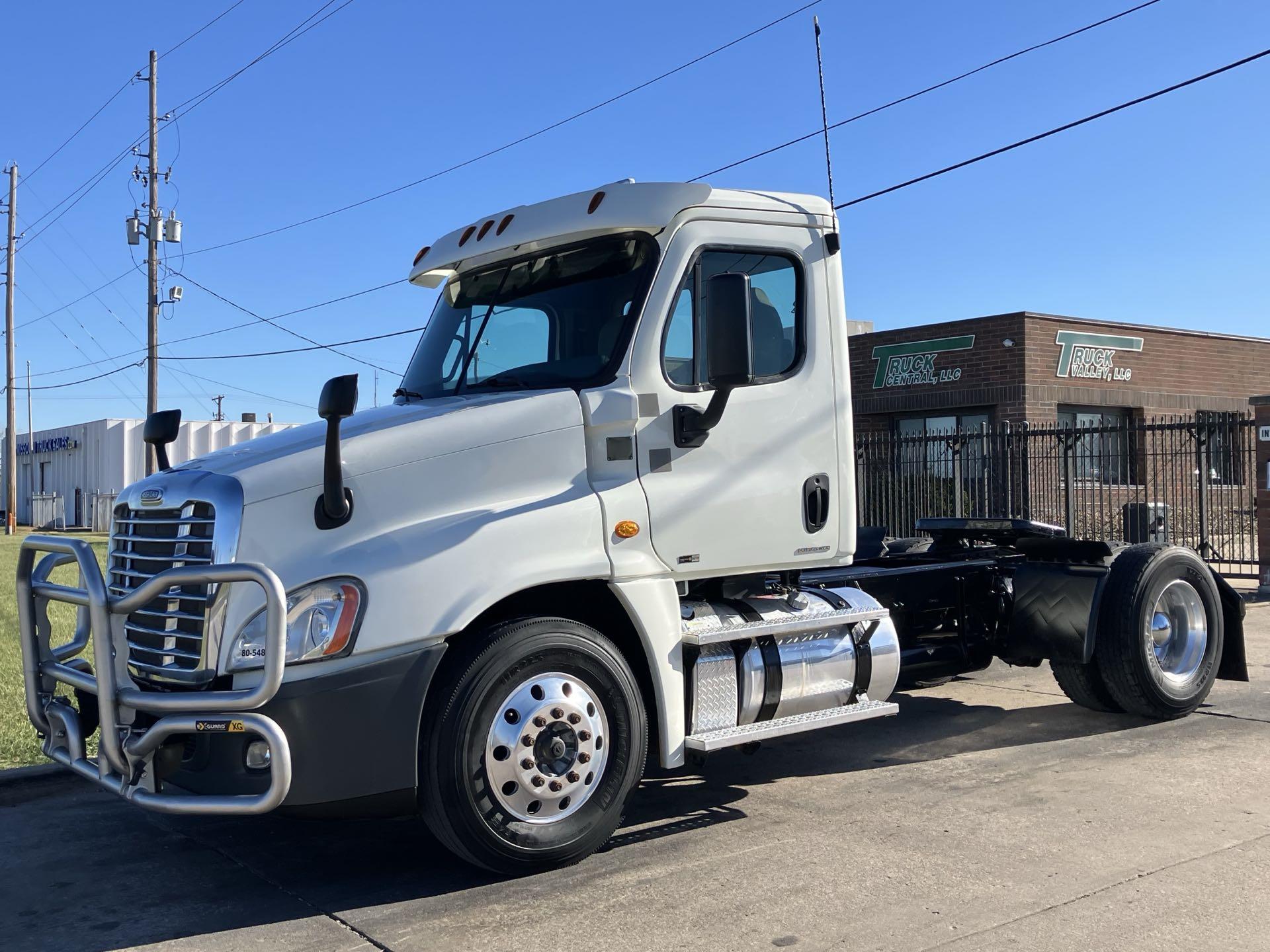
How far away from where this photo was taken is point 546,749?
4.86m

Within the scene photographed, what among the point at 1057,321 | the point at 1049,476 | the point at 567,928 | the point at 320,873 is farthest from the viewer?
the point at 1057,321

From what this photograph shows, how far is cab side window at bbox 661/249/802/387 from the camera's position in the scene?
5.48 meters

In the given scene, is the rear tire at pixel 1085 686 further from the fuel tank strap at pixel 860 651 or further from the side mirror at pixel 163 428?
the side mirror at pixel 163 428

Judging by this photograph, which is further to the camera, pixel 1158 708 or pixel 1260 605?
pixel 1260 605

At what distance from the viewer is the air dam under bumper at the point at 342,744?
4363 mm

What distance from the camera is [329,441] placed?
4.52 m

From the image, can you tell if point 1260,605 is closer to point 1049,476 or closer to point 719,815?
point 1049,476

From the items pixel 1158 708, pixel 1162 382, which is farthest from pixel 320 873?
pixel 1162 382

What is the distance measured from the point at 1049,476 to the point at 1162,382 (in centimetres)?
646

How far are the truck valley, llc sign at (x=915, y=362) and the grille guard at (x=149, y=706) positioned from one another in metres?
20.9

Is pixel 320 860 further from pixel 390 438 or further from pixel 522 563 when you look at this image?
pixel 390 438

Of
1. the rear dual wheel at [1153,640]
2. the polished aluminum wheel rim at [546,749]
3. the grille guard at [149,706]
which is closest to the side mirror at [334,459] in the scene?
the grille guard at [149,706]

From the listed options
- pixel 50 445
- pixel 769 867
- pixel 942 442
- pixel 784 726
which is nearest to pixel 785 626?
pixel 784 726

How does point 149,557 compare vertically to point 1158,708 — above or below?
above
